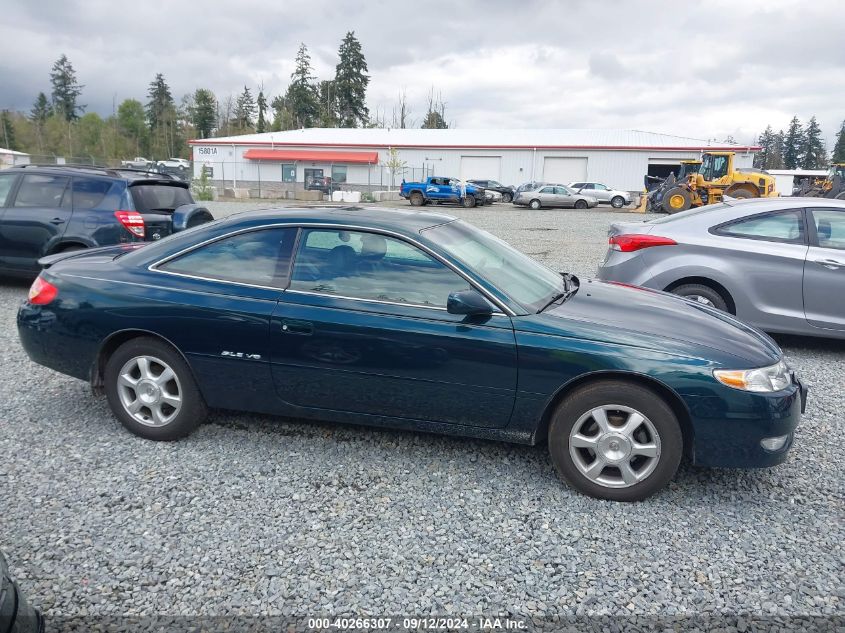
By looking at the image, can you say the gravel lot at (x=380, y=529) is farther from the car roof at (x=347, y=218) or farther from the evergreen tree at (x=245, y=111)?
the evergreen tree at (x=245, y=111)

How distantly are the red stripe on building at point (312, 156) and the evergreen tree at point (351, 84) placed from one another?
3769 centimetres

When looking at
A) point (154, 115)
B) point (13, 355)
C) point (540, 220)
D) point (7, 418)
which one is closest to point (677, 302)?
point (7, 418)

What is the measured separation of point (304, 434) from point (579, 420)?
1.79 m

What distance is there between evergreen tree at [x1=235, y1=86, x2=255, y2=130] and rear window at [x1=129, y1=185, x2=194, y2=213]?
86.5 m

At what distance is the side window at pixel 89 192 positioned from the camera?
7.66m

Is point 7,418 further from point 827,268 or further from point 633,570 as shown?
point 827,268

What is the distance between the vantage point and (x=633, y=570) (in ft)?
9.20

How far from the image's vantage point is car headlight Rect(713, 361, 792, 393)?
3.17m

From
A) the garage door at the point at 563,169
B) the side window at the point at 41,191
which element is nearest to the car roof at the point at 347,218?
the side window at the point at 41,191

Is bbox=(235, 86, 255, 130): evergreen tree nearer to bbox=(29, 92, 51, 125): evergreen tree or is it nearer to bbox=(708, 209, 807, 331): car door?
bbox=(29, 92, 51, 125): evergreen tree

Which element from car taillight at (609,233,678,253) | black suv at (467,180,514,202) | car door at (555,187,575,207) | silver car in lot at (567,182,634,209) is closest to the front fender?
car taillight at (609,233,678,253)

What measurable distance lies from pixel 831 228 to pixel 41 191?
888 centimetres

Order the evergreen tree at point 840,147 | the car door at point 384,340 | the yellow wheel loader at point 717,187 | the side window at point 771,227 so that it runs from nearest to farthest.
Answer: the car door at point 384,340 < the side window at point 771,227 < the yellow wheel loader at point 717,187 < the evergreen tree at point 840,147

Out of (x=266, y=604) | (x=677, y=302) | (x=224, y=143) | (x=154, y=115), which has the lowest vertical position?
(x=266, y=604)
